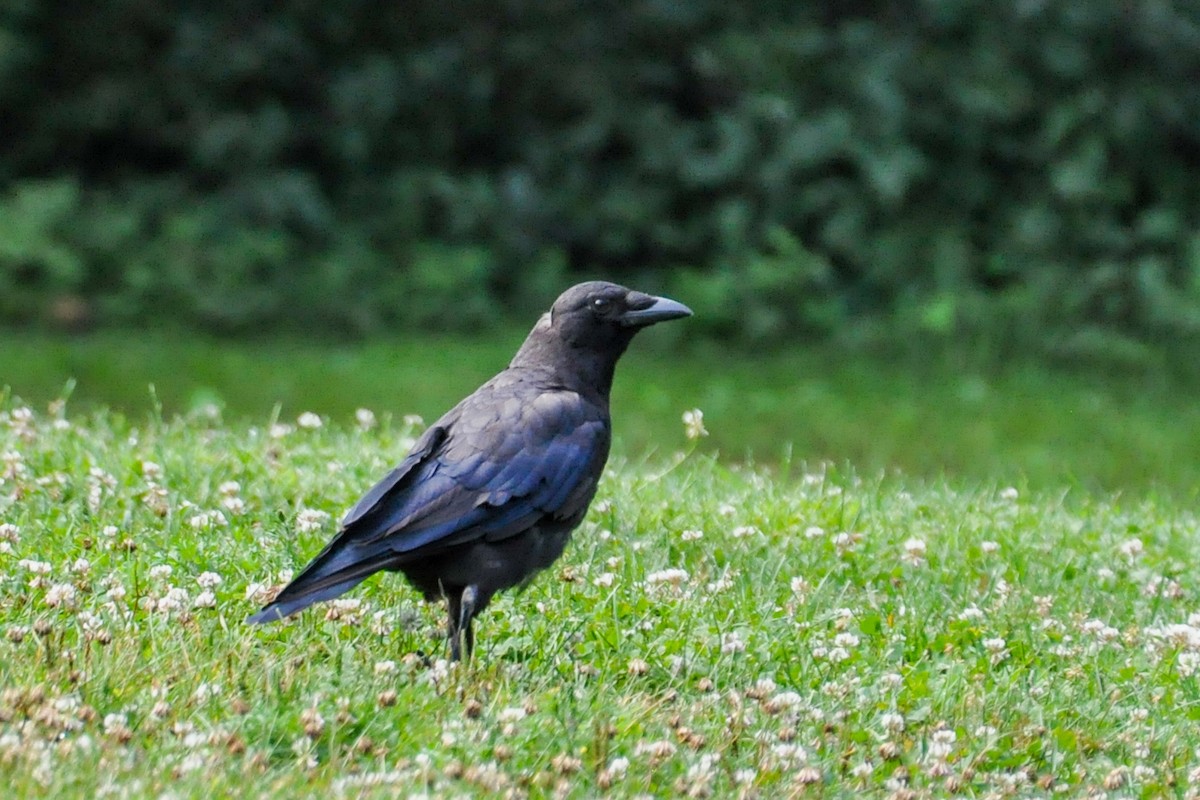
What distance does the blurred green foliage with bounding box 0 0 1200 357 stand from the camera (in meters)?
11.8

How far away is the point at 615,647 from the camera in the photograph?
4.46 m

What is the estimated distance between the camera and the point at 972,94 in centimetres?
1174

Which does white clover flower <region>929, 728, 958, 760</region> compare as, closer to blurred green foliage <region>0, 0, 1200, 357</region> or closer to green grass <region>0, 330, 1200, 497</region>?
green grass <region>0, 330, 1200, 497</region>

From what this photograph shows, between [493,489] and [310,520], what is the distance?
0.98 m

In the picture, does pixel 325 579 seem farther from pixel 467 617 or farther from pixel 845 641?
pixel 845 641

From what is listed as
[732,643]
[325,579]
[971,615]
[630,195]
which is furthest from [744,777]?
[630,195]

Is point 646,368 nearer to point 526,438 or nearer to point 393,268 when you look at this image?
point 393,268

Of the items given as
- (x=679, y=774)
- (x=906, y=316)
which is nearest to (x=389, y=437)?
(x=679, y=774)

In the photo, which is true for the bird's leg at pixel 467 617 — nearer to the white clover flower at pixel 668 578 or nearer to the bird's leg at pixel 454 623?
the bird's leg at pixel 454 623

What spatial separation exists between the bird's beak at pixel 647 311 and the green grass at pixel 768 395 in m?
3.92

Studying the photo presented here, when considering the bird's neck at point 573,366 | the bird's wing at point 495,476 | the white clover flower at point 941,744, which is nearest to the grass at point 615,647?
the white clover flower at point 941,744

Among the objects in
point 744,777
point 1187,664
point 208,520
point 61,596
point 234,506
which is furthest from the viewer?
point 234,506

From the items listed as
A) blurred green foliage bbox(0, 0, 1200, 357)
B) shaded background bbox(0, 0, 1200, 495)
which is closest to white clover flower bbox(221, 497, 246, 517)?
shaded background bbox(0, 0, 1200, 495)

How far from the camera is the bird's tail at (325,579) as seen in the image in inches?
161
